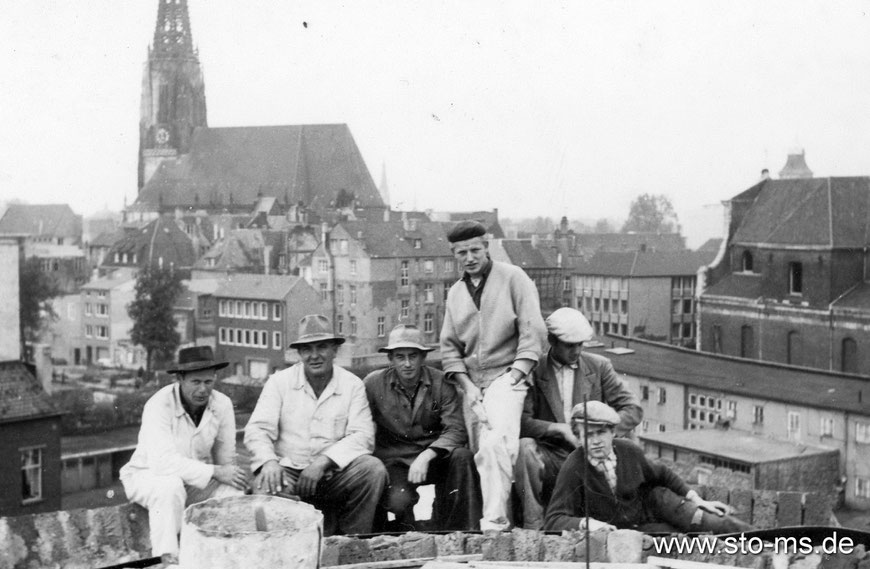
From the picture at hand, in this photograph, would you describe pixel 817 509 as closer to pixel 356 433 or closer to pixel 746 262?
pixel 356 433

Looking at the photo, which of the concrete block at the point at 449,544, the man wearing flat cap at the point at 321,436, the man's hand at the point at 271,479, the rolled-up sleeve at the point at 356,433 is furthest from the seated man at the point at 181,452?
the concrete block at the point at 449,544

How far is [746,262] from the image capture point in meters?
43.9

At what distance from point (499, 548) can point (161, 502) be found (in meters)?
2.10

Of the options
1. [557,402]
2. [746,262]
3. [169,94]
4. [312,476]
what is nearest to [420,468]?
[312,476]

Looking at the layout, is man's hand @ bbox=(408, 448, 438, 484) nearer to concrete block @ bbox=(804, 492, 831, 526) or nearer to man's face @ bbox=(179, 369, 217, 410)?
man's face @ bbox=(179, 369, 217, 410)

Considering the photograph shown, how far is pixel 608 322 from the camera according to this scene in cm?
4641

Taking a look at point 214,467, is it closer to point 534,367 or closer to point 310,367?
point 310,367

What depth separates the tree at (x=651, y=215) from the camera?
63781mm

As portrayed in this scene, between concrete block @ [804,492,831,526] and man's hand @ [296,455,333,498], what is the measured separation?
3.59 m

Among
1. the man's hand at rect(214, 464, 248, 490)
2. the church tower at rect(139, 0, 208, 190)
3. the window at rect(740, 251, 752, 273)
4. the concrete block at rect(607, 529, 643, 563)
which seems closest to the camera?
the concrete block at rect(607, 529, 643, 563)

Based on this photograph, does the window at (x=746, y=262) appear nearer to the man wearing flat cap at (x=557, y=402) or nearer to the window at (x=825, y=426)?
the window at (x=825, y=426)

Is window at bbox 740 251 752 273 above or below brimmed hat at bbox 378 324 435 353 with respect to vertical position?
above

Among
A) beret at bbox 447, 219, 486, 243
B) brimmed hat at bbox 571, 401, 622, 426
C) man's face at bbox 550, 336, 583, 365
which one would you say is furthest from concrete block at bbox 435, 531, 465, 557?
beret at bbox 447, 219, 486, 243

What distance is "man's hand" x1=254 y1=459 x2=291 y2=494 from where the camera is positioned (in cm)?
654
